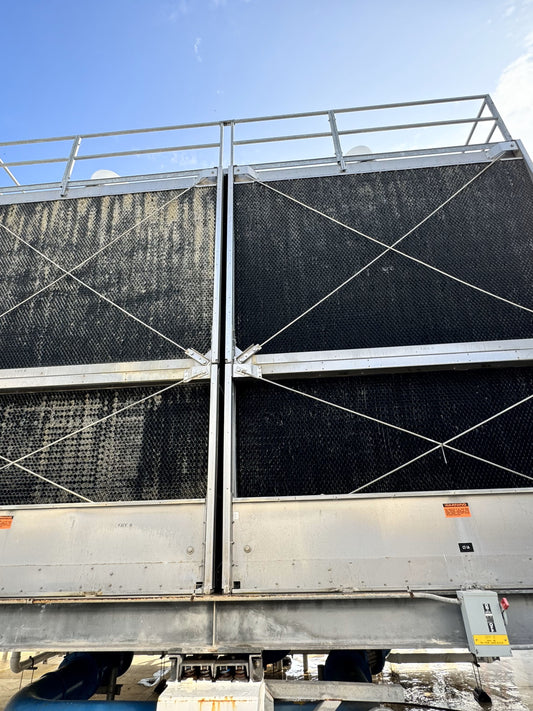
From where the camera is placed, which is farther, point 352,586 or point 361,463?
point 361,463

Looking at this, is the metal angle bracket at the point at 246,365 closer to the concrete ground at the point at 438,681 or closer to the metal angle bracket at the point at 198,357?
the metal angle bracket at the point at 198,357

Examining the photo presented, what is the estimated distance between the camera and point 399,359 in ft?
12.8

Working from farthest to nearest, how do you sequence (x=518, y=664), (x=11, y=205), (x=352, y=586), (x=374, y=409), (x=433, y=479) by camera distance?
(x=518, y=664)
(x=11, y=205)
(x=374, y=409)
(x=433, y=479)
(x=352, y=586)

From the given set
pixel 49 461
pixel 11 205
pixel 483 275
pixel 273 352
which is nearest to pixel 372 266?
pixel 483 275

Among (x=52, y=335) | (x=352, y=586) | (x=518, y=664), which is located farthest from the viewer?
(x=518, y=664)

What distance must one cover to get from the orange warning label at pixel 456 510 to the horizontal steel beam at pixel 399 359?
1.33m

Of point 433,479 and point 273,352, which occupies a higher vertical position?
point 273,352

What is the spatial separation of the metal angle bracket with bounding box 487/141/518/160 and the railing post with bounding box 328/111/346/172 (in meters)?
1.88

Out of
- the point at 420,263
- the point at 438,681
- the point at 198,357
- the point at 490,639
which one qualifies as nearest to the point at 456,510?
the point at 490,639

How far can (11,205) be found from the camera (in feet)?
17.2

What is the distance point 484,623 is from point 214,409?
2.77 metres

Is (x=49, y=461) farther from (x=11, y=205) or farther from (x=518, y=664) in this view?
(x=518, y=664)

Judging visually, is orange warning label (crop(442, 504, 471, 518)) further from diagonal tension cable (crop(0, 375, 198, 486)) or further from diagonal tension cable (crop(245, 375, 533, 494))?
diagonal tension cable (crop(0, 375, 198, 486))

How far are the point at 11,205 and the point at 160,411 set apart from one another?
12.5 feet
